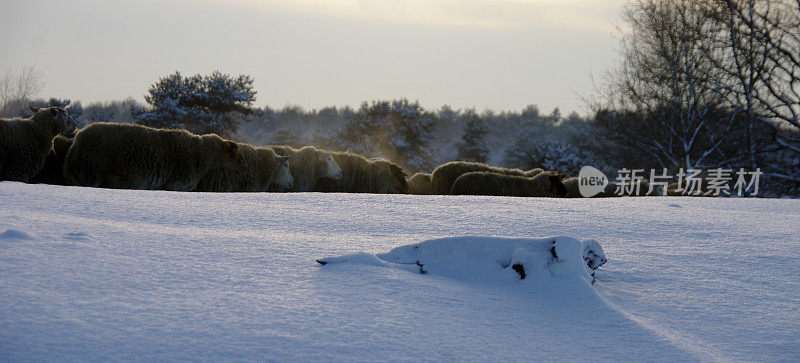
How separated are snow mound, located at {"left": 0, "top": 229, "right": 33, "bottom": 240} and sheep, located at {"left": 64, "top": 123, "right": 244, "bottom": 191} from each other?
706 centimetres

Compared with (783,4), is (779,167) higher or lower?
lower

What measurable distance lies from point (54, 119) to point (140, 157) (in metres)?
1.41

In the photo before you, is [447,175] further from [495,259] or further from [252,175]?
[495,259]

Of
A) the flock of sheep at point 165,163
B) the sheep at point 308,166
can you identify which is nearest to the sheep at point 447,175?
the flock of sheep at point 165,163

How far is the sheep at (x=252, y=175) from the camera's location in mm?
9930

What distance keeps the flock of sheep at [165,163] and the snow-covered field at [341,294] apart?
562 cm

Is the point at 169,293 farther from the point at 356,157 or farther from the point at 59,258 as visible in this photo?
the point at 356,157

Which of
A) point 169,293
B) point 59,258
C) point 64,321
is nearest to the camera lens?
point 64,321

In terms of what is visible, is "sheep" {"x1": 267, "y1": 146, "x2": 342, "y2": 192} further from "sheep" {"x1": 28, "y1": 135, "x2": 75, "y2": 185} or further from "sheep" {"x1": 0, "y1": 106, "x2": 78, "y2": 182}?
"sheep" {"x1": 0, "y1": 106, "x2": 78, "y2": 182}

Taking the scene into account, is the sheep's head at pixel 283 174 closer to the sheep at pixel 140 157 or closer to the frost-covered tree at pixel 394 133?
the sheep at pixel 140 157

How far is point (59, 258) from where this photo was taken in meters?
1.74

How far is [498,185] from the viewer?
1149 centimetres

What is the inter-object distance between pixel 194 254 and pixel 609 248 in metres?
2.11

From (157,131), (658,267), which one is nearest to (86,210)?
(658,267)
